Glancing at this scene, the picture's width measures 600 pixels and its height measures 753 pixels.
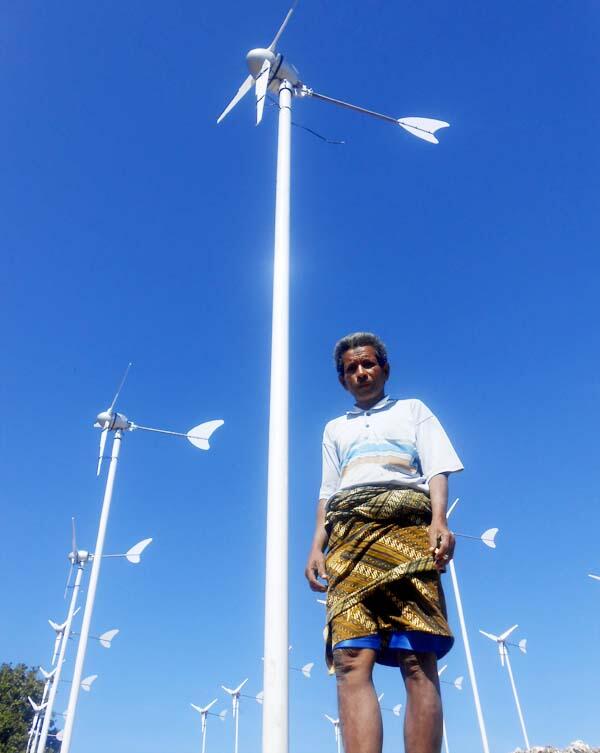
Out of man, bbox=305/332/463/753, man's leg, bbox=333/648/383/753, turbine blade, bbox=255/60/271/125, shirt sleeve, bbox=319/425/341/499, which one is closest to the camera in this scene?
man's leg, bbox=333/648/383/753

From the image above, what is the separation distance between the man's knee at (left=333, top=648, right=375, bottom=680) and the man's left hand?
528 millimetres

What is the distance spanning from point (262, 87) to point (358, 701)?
573 cm

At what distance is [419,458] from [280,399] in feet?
3.10

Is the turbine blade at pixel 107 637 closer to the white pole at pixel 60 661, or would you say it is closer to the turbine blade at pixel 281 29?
the white pole at pixel 60 661

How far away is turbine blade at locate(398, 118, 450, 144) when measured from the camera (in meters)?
7.18

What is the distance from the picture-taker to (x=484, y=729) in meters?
22.3

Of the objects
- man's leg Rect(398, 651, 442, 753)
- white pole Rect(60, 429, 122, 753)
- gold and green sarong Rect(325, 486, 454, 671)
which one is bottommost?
man's leg Rect(398, 651, 442, 753)

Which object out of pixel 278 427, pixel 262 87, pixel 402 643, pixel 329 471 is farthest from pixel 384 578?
pixel 262 87

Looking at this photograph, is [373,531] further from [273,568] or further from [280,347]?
[280,347]

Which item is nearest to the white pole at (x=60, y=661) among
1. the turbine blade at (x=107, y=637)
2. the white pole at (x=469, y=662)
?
the turbine blade at (x=107, y=637)

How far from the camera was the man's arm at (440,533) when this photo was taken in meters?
2.97

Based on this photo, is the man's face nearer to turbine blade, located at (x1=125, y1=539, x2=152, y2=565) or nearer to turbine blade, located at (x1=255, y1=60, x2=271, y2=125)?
turbine blade, located at (x1=255, y1=60, x2=271, y2=125)

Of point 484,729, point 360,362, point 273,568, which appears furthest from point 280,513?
point 484,729

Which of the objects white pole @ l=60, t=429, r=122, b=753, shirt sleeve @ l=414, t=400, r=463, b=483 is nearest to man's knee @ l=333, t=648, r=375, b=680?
shirt sleeve @ l=414, t=400, r=463, b=483
